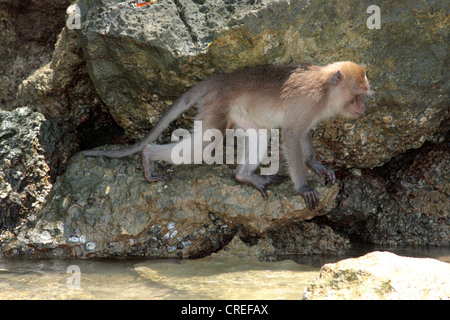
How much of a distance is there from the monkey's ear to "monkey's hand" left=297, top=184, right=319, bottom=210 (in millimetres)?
990

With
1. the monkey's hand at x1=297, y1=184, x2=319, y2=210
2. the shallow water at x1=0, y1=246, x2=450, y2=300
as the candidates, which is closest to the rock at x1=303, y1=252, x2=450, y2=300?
the shallow water at x1=0, y1=246, x2=450, y2=300

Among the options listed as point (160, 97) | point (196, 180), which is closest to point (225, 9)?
point (160, 97)

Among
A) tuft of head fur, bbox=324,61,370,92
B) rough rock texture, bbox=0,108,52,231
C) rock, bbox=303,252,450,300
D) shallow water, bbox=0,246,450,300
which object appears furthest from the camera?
rough rock texture, bbox=0,108,52,231

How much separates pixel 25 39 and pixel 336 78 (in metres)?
4.18

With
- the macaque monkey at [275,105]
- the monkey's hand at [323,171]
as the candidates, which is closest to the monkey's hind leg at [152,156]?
the macaque monkey at [275,105]

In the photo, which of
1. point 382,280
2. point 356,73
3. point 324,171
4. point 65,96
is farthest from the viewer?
point 65,96

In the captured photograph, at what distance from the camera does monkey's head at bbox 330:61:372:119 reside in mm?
4414

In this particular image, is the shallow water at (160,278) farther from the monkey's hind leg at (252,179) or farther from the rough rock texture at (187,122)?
the monkey's hind leg at (252,179)

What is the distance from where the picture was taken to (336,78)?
14.7 ft

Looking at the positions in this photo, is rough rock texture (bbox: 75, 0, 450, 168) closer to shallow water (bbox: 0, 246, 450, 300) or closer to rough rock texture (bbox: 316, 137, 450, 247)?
rough rock texture (bbox: 316, 137, 450, 247)

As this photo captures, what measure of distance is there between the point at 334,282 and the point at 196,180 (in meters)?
2.14

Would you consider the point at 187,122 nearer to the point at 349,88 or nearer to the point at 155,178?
the point at 155,178

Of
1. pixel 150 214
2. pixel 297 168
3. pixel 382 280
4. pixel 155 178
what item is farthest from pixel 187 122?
pixel 382 280

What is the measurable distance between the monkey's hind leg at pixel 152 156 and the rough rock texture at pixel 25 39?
2456 millimetres
